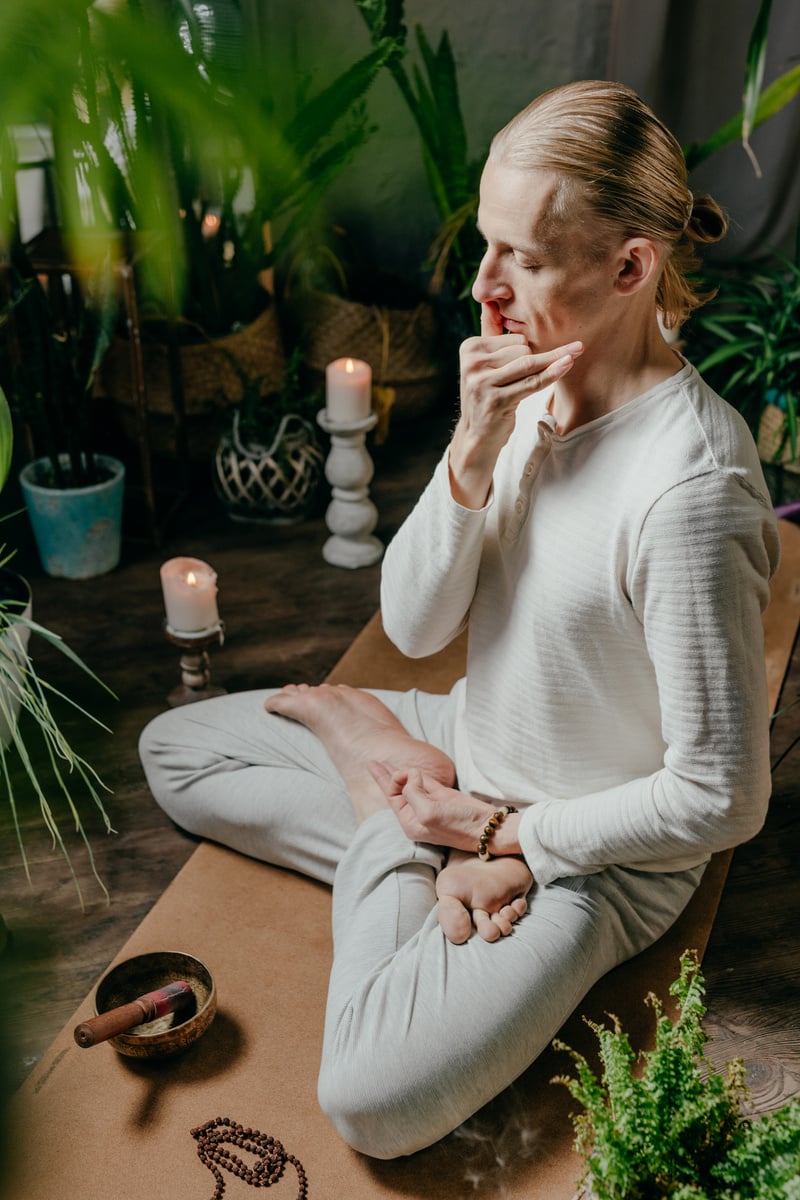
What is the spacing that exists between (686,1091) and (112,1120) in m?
0.68

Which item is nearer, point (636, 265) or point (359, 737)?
point (636, 265)

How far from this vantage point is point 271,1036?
141 cm

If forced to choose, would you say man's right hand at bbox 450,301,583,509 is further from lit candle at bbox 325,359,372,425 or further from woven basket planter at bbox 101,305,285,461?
woven basket planter at bbox 101,305,285,461

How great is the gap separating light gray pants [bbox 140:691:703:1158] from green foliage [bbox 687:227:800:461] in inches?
58.7

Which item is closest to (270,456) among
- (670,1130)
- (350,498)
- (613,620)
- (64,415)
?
(350,498)

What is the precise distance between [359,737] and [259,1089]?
1.54 feet

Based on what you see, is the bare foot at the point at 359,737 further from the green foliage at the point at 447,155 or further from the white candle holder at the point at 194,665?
the green foliage at the point at 447,155

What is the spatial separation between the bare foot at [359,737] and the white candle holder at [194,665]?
0.23 meters

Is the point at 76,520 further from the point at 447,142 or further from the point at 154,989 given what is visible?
the point at 447,142

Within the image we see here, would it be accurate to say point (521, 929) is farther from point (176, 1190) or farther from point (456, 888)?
point (176, 1190)

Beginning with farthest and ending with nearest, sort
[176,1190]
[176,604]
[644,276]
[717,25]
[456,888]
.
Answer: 1. [717,25]
2. [176,604]
3. [456,888]
4. [176,1190]
5. [644,276]

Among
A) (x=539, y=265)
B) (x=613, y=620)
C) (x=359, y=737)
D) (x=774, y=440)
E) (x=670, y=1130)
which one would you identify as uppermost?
(x=539, y=265)

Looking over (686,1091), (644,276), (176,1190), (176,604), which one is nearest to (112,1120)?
(176,1190)

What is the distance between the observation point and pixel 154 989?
1.44m
